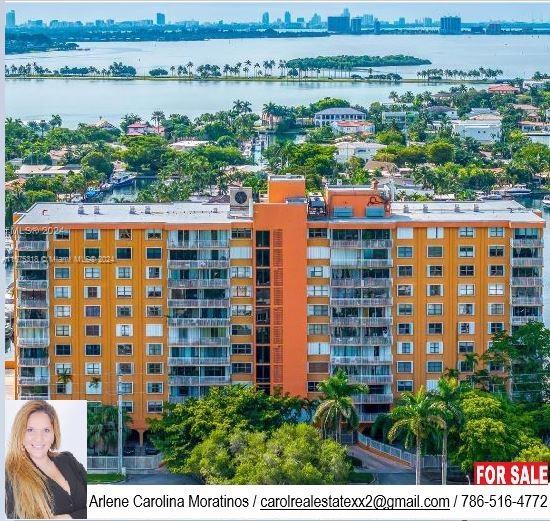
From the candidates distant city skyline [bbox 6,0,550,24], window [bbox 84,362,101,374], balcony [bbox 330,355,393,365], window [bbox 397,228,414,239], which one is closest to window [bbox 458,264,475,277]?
window [bbox 397,228,414,239]

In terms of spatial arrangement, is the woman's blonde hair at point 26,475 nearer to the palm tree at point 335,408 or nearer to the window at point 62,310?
the palm tree at point 335,408

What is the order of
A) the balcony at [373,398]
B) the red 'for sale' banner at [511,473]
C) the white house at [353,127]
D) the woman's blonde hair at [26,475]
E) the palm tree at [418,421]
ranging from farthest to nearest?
1. the white house at [353,127]
2. the balcony at [373,398]
3. the palm tree at [418,421]
4. the red 'for sale' banner at [511,473]
5. the woman's blonde hair at [26,475]

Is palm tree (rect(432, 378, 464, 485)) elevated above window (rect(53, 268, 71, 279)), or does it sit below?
below

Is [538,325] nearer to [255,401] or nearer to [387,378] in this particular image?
[387,378]

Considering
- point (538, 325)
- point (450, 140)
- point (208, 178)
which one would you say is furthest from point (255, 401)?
point (450, 140)

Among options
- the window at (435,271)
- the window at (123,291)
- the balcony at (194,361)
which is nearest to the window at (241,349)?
the balcony at (194,361)

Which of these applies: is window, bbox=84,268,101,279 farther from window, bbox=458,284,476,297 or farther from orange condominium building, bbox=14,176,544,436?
window, bbox=458,284,476,297
